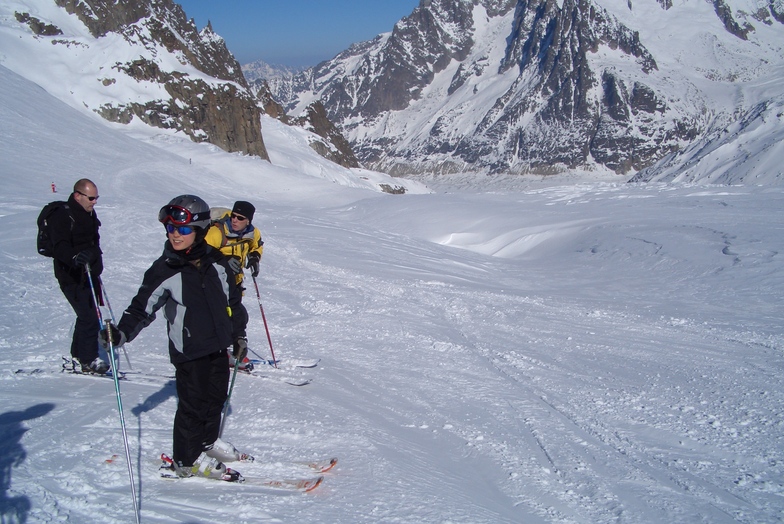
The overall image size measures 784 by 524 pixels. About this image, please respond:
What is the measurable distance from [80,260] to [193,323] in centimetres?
206

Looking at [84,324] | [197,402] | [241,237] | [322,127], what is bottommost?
[197,402]

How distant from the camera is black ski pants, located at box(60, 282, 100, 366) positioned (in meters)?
5.58

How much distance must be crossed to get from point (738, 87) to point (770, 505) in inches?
9335

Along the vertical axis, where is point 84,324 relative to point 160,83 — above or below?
below

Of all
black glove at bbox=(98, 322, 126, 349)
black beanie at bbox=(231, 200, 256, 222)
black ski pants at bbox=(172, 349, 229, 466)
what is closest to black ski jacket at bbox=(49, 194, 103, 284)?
black beanie at bbox=(231, 200, 256, 222)

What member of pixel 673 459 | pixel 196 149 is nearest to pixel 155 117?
pixel 196 149

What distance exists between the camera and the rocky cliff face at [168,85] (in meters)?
54.7

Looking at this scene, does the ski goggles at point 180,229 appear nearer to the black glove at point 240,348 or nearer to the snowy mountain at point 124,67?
the black glove at point 240,348

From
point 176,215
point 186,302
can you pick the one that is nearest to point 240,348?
point 186,302

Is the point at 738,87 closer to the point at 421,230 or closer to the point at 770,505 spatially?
the point at 421,230

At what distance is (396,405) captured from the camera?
5742 mm

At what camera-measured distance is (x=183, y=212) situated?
3.52m

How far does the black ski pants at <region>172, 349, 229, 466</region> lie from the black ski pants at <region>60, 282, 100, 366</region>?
2359 mm

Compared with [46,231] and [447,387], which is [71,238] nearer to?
[46,231]
